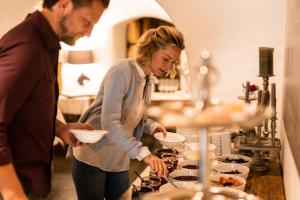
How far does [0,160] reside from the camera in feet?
3.66

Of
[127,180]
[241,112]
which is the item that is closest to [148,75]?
[127,180]

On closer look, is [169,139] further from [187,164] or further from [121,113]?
[121,113]

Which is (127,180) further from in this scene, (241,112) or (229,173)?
(241,112)

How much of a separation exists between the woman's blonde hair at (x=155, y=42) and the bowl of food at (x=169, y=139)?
44 cm

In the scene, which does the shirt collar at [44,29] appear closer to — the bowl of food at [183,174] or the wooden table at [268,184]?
the bowl of food at [183,174]

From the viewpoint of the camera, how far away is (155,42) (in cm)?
182

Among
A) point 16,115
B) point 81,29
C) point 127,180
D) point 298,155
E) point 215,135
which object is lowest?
point 127,180

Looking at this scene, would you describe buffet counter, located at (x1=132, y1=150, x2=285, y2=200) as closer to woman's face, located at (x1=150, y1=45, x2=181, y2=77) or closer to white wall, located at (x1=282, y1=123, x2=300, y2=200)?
white wall, located at (x1=282, y1=123, x2=300, y2=200)

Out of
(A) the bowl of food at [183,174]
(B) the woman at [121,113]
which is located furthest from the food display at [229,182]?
(B) the woman at [121,113]

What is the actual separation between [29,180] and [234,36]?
1.74 metres

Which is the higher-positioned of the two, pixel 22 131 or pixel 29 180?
pixel 22 131

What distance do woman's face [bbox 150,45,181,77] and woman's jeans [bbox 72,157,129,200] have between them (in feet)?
1.66

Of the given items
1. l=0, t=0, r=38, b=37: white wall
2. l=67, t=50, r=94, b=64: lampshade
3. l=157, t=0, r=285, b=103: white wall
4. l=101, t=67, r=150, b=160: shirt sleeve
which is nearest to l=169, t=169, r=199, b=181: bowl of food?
l=101, t=67, r=150, b=160: shirt sleeve

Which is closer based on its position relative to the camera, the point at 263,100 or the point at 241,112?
the point at 241,112
